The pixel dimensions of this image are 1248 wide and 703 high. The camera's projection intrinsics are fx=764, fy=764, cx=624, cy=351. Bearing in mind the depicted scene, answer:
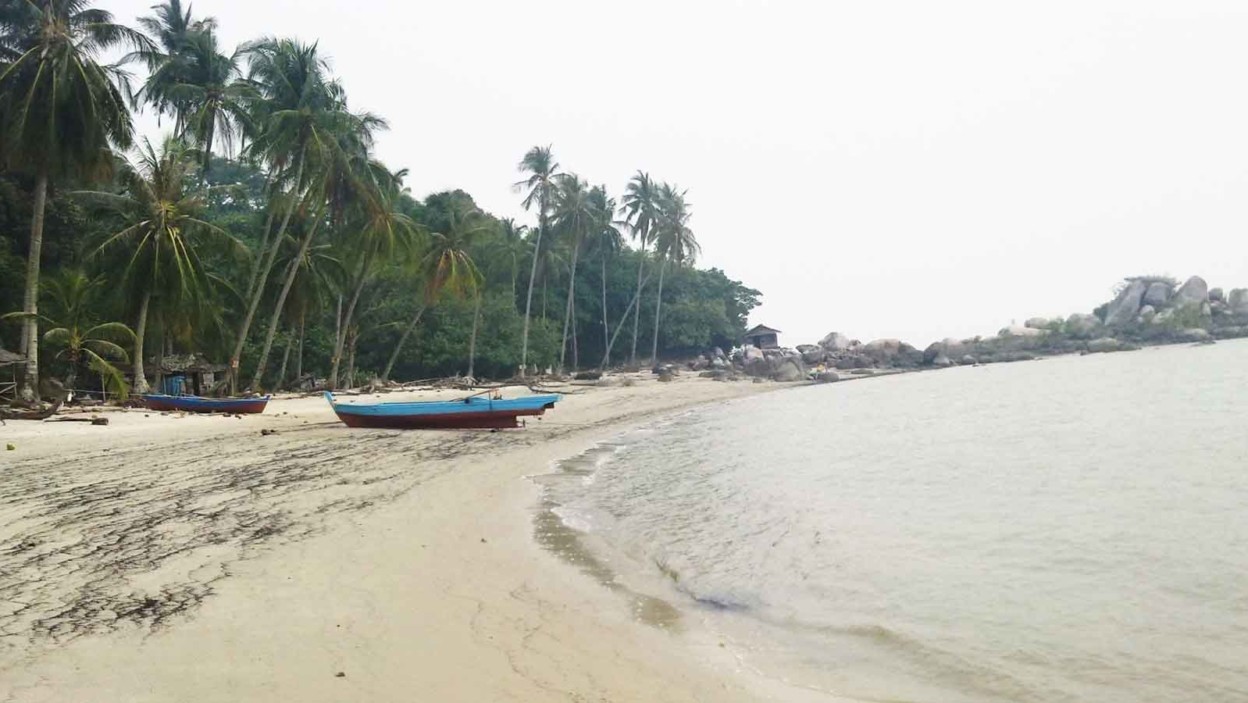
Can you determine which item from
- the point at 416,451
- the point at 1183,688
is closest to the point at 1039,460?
the point at 1183,688

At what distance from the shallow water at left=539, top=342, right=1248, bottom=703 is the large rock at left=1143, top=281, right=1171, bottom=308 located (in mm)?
65804

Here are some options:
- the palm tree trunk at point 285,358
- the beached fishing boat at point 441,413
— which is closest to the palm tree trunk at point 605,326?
the palm tree trunk at point 285,358

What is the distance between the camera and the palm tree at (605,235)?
55.2 m

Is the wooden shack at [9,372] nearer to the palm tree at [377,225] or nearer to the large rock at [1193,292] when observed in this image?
the palm tree at [377,225]

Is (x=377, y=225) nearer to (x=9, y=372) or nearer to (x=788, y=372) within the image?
(x=9, y=372)

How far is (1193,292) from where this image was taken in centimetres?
7125

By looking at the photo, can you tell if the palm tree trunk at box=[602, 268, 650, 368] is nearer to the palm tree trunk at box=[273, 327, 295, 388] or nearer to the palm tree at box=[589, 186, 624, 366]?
the palm tree at box=[589, 186, 624, 366]

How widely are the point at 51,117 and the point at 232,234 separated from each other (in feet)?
43.2

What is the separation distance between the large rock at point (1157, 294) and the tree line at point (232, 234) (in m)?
55.5

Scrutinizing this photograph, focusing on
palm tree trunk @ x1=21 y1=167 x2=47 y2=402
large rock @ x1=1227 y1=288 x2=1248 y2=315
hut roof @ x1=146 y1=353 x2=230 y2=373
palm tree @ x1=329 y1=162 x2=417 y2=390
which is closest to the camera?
palm tree trunk @ x1=21 y1=167 x2=47 y2=402

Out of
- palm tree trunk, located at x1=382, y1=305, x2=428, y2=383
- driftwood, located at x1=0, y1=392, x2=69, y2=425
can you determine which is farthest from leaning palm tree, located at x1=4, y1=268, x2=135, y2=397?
palm tree trunk, located at x1=382, y1=305, x2=428, y2=383

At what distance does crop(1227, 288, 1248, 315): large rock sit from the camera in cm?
7004

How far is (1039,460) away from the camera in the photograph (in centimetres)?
1404

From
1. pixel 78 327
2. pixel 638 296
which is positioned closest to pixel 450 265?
→ pixel 78 327
